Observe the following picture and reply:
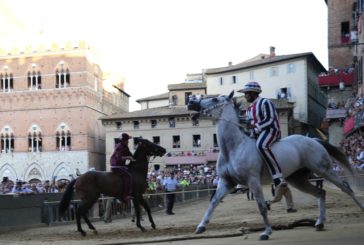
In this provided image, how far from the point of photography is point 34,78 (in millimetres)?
73688

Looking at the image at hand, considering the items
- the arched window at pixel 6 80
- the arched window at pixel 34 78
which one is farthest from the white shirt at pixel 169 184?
the arched window at pixel 6 80

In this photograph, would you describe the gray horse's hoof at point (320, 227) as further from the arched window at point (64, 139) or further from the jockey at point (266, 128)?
the arched window at point (64, 139)

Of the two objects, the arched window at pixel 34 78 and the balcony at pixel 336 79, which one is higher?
the arched window at pixel 34 78

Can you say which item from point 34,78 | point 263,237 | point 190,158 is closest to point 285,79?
point 190,158

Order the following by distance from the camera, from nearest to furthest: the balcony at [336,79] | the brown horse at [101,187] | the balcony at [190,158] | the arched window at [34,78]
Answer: the brown horse at [101,187] → the balcony at [336,79] → the balcony at [190,158] → the arched window at [34,78]

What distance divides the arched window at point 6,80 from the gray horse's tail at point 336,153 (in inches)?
2708

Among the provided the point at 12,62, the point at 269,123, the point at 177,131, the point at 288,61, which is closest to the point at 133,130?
the point at 177,131

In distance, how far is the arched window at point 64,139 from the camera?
71688 mm

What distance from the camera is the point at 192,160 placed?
2795 inches

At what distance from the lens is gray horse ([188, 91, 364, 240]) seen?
366 inches

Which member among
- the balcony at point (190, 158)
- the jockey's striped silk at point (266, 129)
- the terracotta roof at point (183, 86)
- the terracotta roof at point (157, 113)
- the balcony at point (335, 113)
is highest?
the terracotta roof at point (183, 86)

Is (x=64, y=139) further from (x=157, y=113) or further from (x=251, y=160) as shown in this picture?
(x=251, y=160)

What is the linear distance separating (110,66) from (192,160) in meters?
22.8

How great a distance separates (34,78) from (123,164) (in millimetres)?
62476
